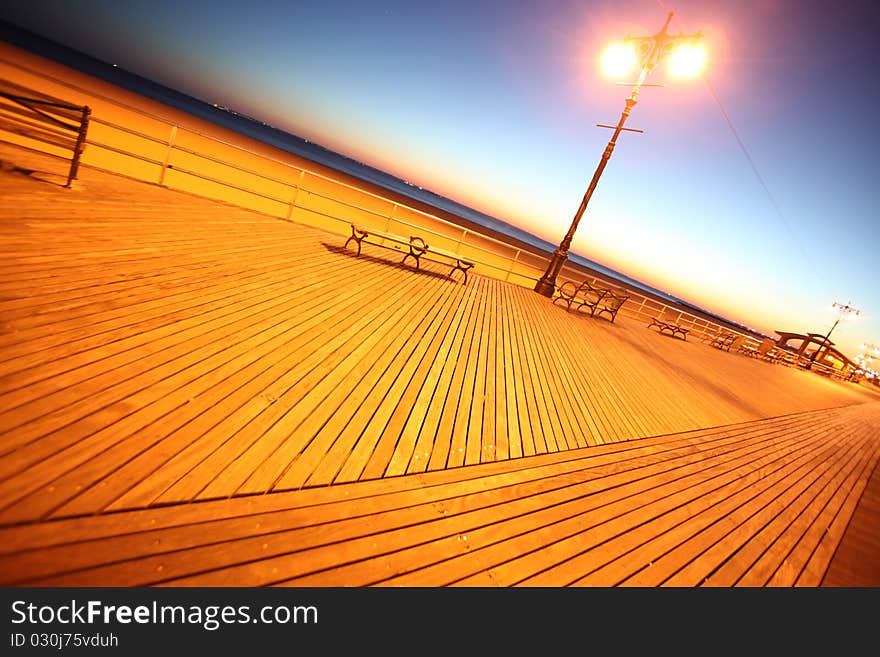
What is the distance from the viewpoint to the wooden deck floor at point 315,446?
143 cm

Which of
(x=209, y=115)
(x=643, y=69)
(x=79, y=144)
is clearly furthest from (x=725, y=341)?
(x=209, y=115)

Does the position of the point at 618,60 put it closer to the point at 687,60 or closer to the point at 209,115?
the point at 687,60

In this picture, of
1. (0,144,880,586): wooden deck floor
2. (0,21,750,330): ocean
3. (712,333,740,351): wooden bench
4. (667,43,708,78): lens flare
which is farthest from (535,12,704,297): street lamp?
(0,21,750,330): ocean

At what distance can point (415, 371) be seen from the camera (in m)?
3.23

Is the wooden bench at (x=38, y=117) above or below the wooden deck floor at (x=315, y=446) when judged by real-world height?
above

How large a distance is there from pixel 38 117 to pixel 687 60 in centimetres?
1063

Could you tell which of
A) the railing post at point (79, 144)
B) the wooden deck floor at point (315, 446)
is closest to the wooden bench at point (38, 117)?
the railing post at point (79, 144)

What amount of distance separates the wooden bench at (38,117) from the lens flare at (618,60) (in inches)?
376

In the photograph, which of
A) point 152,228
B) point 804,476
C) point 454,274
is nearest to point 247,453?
point 152,228

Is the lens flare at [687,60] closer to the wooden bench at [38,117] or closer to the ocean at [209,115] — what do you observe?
the wooden bench at [38,117]

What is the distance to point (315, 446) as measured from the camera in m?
2.02

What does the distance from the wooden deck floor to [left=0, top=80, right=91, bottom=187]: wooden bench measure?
1.68ft

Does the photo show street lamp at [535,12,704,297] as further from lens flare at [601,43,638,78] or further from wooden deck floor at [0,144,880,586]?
wooden deck floor at [0,144,880,586]

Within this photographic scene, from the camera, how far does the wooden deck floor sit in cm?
143
